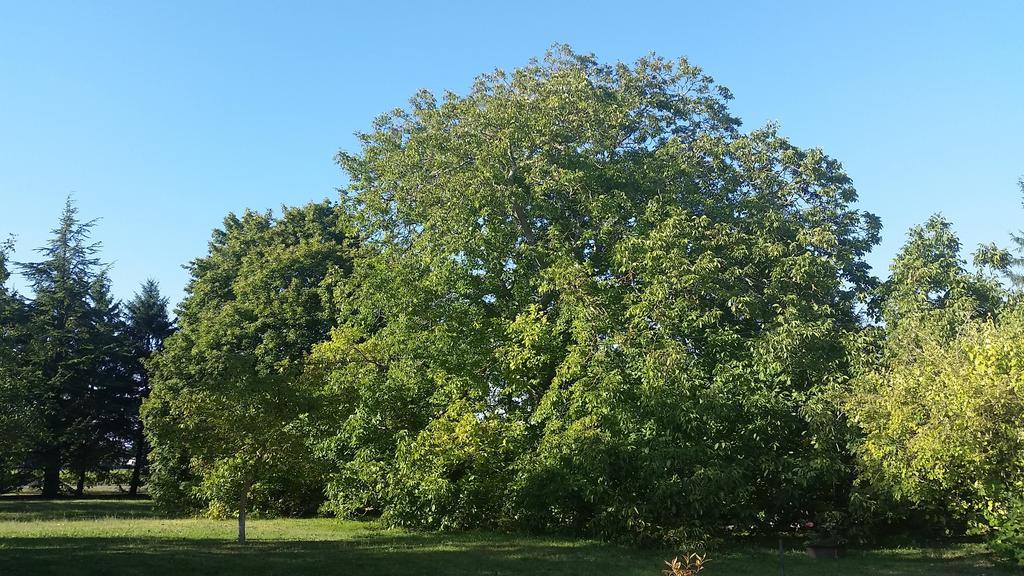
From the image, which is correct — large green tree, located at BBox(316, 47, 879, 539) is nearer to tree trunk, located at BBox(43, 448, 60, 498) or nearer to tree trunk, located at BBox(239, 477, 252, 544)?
tree trunk, located at BBox(239, 477, 252, 544)

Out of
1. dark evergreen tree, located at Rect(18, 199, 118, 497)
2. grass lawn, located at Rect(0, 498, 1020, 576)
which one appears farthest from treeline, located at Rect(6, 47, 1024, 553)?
dark evergreen tree, located at Rect(18, 199, 118, 497)

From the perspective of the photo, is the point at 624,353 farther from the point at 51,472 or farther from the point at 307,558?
the point at 51,472

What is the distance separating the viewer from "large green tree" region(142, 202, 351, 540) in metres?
18.5

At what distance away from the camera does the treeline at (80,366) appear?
41.3 meters

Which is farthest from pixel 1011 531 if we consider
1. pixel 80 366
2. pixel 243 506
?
pixel 80 366

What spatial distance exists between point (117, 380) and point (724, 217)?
124ft

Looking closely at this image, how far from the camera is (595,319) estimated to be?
858 inches

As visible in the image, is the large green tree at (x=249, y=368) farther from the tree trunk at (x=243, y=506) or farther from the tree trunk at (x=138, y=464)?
the tree trunk at (x=138, y=464)

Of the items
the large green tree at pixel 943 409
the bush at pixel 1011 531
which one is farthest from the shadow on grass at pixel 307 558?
the bush at pixel 1011 531

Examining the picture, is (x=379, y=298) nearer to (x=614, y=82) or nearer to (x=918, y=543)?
(x=614, y=82)

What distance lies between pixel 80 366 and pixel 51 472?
6533 millimetres

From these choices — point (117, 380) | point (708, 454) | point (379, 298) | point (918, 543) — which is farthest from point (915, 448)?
point (117, 380)

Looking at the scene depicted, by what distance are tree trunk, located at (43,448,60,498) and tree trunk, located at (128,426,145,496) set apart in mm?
4378

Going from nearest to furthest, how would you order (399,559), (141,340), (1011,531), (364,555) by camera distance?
1. (1011,531)
2. (399,559)
3. (364,555)
4. (141,340)
